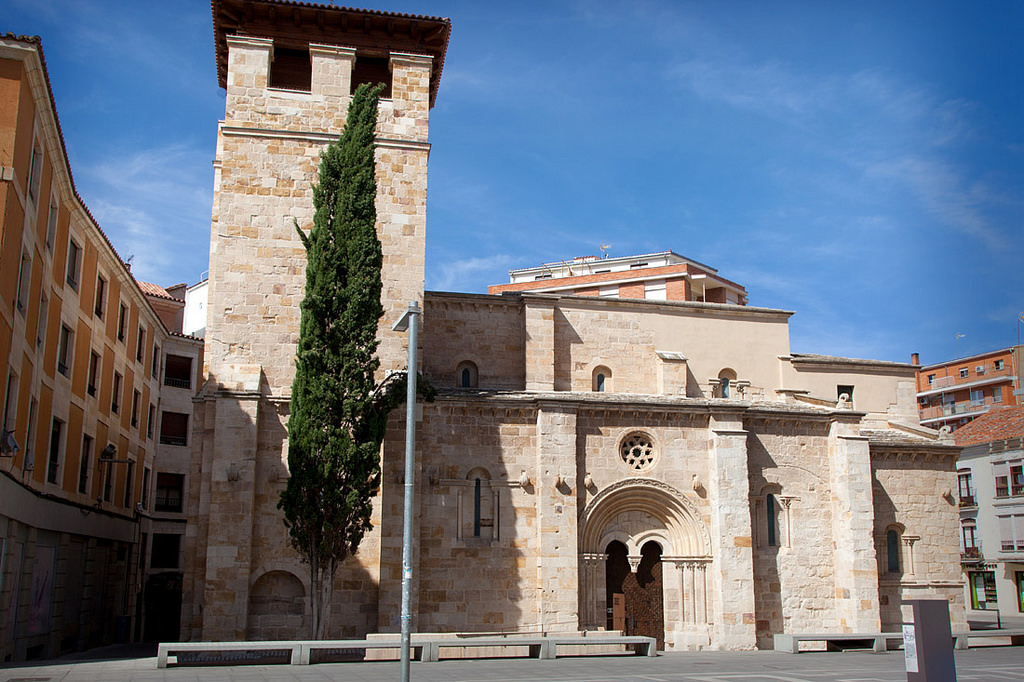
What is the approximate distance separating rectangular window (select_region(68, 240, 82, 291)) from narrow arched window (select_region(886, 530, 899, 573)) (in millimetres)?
22211

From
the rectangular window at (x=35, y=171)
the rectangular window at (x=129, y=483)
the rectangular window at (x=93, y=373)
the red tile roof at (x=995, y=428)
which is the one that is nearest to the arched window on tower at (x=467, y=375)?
the rectangular window at (x=93, y=373)

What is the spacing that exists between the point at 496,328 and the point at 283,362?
624 cm

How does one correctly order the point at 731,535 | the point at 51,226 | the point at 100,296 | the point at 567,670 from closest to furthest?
1. the point at 567,670
2. the point at 51,226
3. the point at 731,535
4. the point at 100,296

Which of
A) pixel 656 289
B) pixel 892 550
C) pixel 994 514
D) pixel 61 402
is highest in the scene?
pixel 656 289

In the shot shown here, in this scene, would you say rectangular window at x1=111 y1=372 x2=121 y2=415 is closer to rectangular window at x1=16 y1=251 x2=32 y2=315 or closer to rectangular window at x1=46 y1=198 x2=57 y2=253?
rectangular window at x1=46 y1=198 x2=57 y2=253

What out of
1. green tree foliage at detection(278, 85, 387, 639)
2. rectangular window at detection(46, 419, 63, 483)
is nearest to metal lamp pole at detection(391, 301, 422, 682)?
green tree foliage at detection(278, 85, 387, 639)

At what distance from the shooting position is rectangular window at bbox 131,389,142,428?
28.7m

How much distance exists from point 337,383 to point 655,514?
9010 millimetres

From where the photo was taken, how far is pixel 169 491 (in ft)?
109

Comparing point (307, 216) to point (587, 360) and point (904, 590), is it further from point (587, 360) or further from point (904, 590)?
point (904, 590)

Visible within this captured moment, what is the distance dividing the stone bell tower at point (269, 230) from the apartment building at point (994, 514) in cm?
2917

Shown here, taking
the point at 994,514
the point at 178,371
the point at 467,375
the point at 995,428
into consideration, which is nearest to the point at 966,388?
the point at 995,428

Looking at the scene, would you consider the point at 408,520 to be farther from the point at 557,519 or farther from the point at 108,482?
the point at 108,482

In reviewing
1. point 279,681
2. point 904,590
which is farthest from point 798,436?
point 279,681
